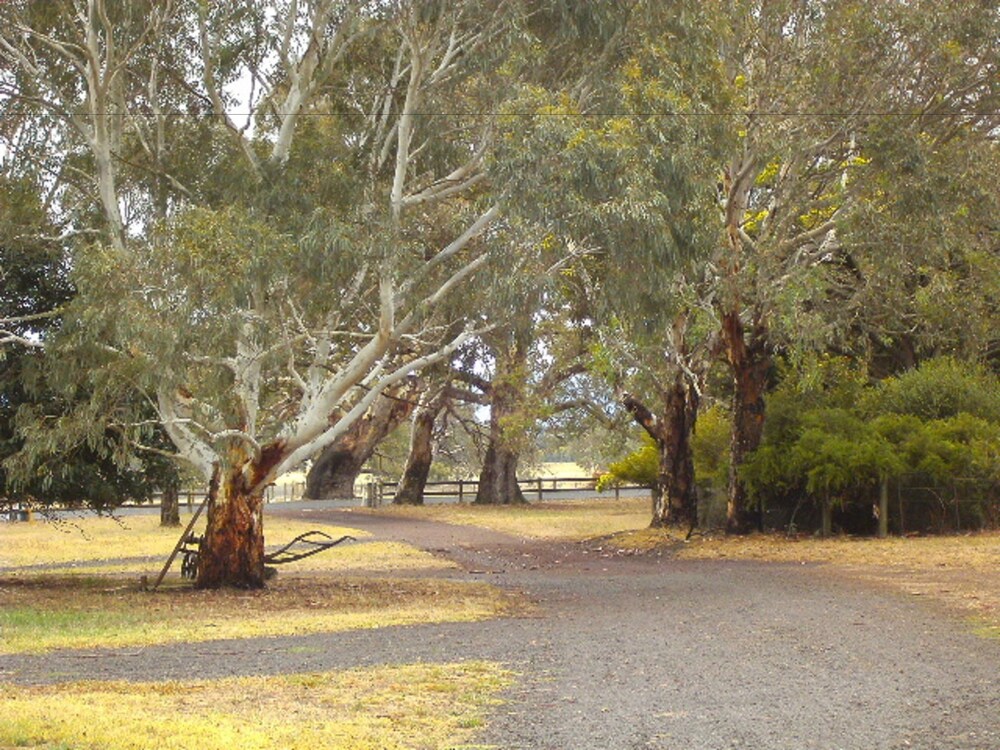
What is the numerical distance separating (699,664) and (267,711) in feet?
13.4

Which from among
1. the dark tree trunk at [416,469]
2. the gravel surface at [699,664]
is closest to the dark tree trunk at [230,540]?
the gravel surface at [699,664]

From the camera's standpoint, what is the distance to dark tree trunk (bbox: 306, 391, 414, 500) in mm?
49094

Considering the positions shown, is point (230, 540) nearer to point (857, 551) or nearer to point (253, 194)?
point (253, 194)

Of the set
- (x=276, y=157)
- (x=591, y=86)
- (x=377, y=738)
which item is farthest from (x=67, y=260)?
(x=377, y=738)

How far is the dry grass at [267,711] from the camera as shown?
7.89 m

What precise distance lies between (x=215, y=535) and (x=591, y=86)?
834 centimetres

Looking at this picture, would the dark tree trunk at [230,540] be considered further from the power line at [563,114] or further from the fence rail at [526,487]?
the fence rail at [526,487]

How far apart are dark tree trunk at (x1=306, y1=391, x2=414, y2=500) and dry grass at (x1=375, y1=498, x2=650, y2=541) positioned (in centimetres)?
338

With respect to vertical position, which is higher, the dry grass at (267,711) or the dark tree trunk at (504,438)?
the dark tree trunk at (504,438)

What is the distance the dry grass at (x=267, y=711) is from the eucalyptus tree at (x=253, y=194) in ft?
24.9

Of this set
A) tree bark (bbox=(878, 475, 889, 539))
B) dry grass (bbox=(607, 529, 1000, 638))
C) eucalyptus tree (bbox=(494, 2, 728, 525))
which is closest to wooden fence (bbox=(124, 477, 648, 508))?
dry grass (bbox=(607, 529, 1000, 638))

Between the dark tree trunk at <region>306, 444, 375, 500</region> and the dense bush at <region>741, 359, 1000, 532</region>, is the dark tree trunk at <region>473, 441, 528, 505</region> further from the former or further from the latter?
the dense bush at <region>741, 359, 1000, 532</region>

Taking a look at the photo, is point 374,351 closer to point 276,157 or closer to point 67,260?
point 276,157

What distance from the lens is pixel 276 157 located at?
1948cm
